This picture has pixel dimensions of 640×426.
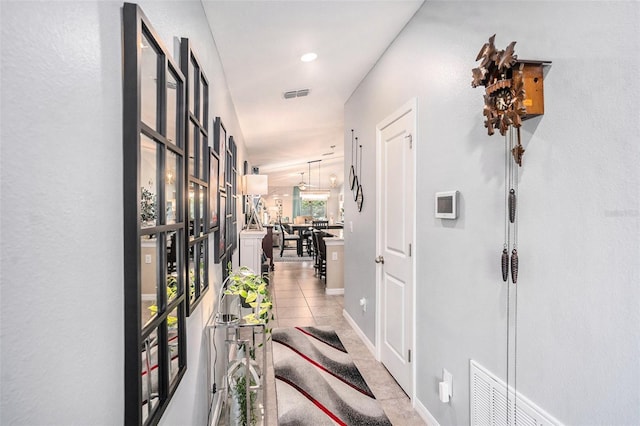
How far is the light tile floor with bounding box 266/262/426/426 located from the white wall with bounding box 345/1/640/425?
0.99 feet

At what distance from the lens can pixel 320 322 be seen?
14.0 feet

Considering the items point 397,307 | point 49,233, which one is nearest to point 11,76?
point 49,233

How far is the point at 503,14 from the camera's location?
152 cm

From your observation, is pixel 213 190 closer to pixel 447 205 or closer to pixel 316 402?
pixel 447 205

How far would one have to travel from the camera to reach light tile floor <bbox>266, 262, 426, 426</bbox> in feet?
7.95

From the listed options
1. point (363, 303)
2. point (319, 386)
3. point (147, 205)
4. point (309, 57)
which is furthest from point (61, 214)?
point (363, 303)

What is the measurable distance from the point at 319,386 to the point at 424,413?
0.82 metres

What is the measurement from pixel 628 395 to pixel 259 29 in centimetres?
268

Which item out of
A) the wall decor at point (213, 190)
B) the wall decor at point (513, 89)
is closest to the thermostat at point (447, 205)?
the wall decor at point (513, 89)

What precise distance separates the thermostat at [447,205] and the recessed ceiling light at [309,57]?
5.42ft

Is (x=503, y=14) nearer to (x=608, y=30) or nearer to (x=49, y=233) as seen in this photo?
(x=608, y=30)

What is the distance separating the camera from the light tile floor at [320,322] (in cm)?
242

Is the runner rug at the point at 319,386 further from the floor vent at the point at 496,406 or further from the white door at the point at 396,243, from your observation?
the floor vent at the point at 496,406

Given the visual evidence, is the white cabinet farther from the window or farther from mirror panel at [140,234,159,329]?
mirror panel at [140,234,159,329]
